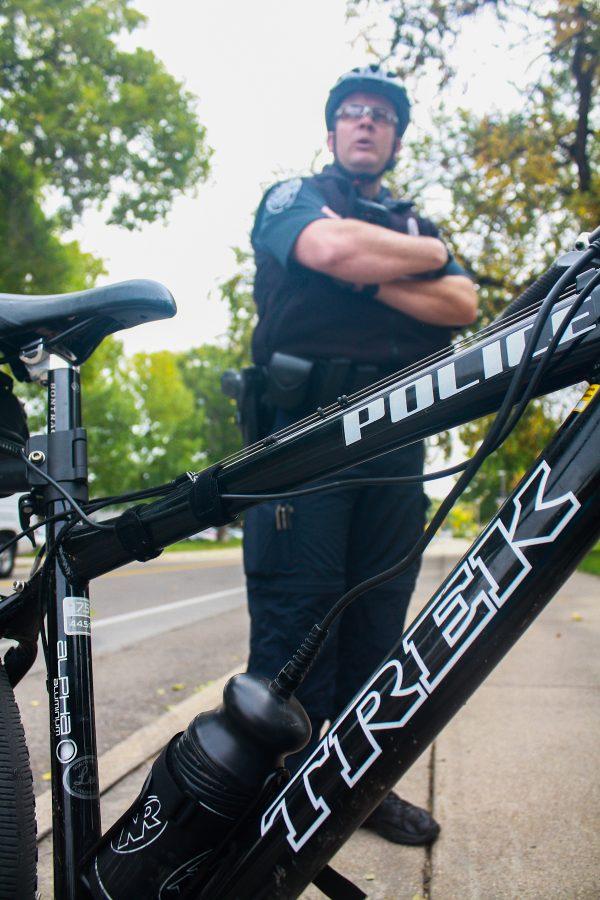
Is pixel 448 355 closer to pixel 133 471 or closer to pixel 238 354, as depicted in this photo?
pixel 238 354

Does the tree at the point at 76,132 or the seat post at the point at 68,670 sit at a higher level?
the tree at the point at 76,132

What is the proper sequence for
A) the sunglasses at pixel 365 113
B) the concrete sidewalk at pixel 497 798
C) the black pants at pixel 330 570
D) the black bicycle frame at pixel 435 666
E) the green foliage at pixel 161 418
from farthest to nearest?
1. the green foliage at pixel 161 418
2. the sunglasses at pixel 365 113
3. the black pants at pixel 330 570
4. the concrete sidewalk at pixel 497 798
5. the black bicycle frame at pixel 435 666

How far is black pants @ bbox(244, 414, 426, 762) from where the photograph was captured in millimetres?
1889

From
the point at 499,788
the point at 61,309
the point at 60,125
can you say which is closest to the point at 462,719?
the point at 499,788

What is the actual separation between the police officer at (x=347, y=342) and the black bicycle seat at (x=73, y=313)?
0.62 meters

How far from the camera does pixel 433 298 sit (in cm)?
202

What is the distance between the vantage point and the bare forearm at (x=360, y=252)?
6.25 feet

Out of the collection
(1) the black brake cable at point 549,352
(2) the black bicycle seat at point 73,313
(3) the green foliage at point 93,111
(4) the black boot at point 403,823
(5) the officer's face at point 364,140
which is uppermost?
(3) the green foliage at point 93,111

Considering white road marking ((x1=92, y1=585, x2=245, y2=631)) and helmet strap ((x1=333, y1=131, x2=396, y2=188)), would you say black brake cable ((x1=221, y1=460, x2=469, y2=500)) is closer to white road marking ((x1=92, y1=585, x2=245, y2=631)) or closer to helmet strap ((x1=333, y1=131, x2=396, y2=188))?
helmet strap ((x1=333, y1=131, x2=396, y2=188))

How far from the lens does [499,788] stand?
2.29 meters

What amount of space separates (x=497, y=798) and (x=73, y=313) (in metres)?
1.81

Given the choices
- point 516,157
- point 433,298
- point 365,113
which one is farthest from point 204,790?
point 516,157

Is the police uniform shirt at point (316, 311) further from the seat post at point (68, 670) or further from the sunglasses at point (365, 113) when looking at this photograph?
the seat post at point (68, 670)

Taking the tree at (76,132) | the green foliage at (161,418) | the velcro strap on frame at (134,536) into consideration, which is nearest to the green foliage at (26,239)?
the tree at (76,132)
